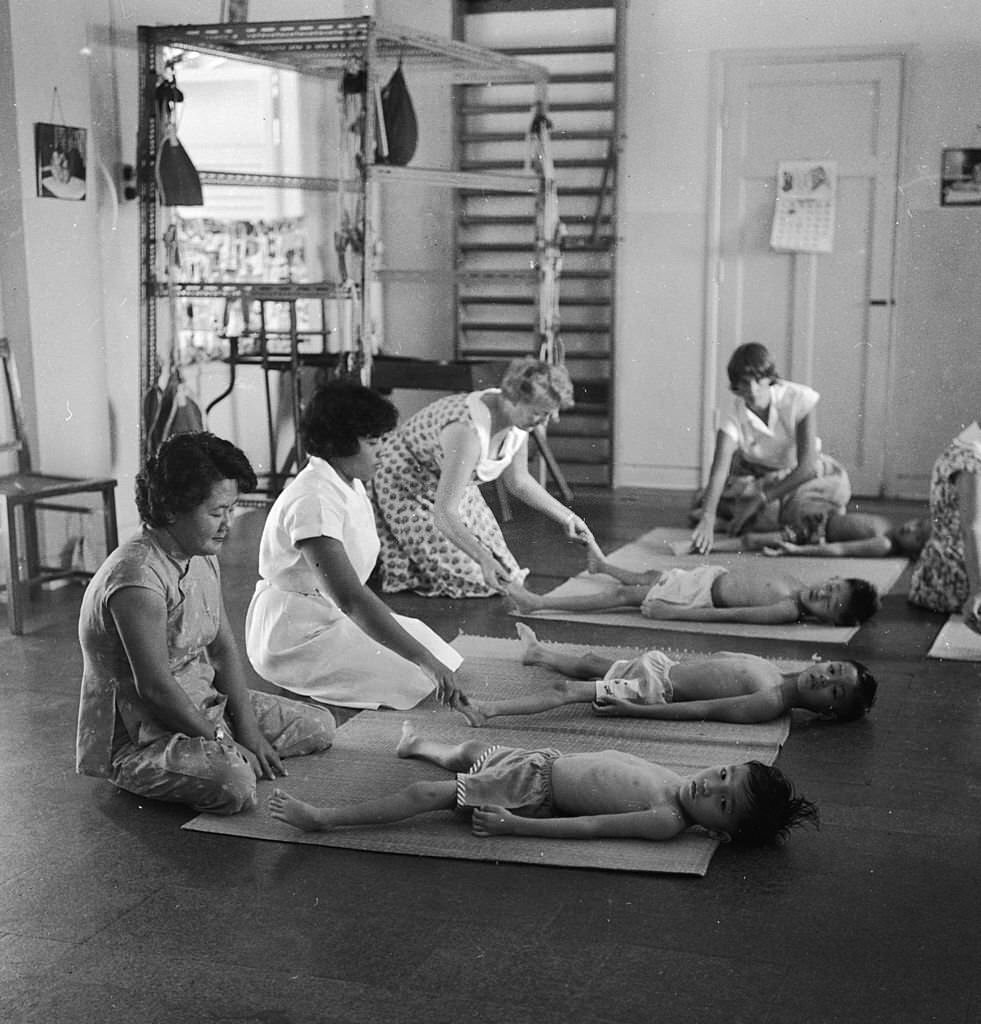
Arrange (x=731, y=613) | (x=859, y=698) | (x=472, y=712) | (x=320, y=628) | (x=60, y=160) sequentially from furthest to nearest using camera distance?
(x=60, y=160) < (x=731, y=613) < (x=320, y=628) < (x=859, y=698) < (x=472, y=712)

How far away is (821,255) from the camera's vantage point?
6.98 metres

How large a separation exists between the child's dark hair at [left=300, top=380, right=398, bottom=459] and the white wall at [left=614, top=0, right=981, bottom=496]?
3.86m

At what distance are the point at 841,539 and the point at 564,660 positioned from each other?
238 cm

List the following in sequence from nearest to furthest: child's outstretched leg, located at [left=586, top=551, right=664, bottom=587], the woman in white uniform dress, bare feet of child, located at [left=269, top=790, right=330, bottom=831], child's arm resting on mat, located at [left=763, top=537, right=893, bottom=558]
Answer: bare feet of child, located at [left=269, top=790, right=330, bottom=831]
the woman in white uniform dress
child's outstretched leg, located at [left=586, top=551, right=664, bottom=587]
child's arm resting on mat, located at [left=763, top=537, right=893, bottom=558]

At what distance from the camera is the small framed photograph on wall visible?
6.76 m

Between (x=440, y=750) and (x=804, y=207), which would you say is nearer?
(x=440, y=750)

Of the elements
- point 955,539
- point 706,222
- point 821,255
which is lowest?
point 955,539

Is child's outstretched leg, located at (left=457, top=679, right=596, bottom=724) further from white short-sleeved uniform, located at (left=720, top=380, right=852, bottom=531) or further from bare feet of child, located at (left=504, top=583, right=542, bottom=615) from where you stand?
white short-sleeved uniform, located at (left=720, top=380, right=852, bottom=531)

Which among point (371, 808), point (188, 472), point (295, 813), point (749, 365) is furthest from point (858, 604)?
point (188, 472)

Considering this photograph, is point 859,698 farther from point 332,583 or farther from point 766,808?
point 332,583

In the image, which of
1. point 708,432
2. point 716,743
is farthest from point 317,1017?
point 708,432

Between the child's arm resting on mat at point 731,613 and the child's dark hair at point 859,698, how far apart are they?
0.99 metres

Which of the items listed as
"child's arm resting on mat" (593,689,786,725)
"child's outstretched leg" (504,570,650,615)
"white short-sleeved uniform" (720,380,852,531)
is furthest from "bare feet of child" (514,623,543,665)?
"white short-sleeved uniform" (720,380,852,531)

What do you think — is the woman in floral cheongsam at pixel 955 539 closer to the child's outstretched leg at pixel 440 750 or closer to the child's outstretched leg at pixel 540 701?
the child's outstretched leg at pixel 540 701
